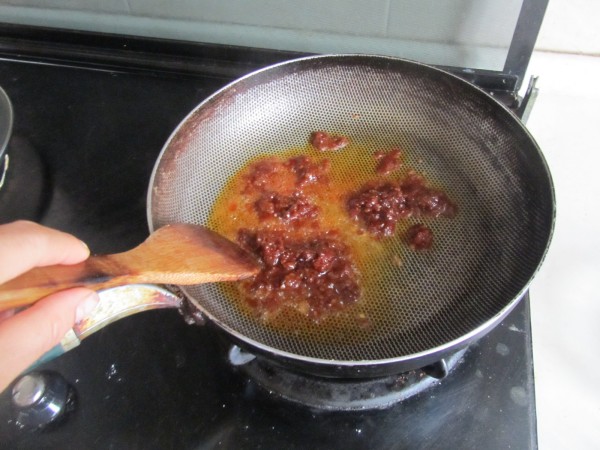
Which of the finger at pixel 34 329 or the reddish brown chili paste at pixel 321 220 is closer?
the finger at pixel 34 329

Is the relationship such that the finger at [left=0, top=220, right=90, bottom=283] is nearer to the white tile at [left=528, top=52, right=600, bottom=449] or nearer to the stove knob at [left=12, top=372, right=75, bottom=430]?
the stove knob at [left=12, top=372, right=75, bottom=430]

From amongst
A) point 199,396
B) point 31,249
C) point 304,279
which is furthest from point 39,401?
point 304,279

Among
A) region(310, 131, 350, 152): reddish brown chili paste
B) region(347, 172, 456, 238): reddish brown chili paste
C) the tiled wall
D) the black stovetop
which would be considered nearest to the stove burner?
the black stovetop

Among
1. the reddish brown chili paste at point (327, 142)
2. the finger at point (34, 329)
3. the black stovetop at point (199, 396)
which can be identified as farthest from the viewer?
the reddish brown chili paste at point (327, 142)

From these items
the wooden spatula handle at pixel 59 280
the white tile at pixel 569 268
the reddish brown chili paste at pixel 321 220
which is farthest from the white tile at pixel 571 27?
the wooden spatula handle at pixel 59 280

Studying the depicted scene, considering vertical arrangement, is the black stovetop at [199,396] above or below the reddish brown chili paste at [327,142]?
below

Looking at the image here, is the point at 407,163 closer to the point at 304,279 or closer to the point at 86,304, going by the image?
the point at 304,279

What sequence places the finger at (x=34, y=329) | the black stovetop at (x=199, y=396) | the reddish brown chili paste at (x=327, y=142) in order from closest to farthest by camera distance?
the finger at (x=34, y=329), the black stovetop at (x=199, y=396), the reddish brown chili paste at (x=327, y=142)

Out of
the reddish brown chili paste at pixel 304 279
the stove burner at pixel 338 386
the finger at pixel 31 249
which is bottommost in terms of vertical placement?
the stove burner at pixel 338 386

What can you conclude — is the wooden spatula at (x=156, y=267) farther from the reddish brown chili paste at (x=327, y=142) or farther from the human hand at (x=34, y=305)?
the reddish brown chili paste at (x=327, y=142)
